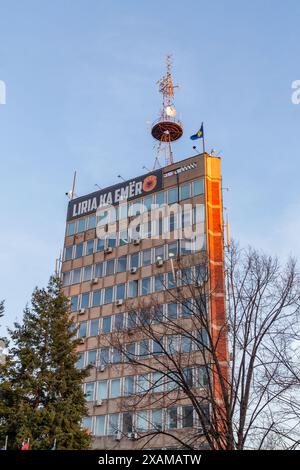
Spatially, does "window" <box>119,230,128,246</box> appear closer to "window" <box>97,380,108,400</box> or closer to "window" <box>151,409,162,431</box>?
"window" <box>97,380,108,400</box>

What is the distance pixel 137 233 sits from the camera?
4766cm

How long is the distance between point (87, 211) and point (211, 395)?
35.0 m

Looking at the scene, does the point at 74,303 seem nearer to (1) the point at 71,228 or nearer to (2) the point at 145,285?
(2) the point at 145,285

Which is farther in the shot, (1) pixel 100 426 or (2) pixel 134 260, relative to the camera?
(2) pixel 134 260

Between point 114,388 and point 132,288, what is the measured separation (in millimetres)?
7917

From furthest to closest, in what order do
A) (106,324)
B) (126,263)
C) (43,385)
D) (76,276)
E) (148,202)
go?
(76,276) → (148,202) → (126,263) → (106,324) → (43,385)

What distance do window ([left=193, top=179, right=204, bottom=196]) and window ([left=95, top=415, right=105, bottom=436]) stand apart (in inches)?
734

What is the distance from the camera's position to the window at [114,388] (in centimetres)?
4225

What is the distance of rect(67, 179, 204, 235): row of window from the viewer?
45.6m

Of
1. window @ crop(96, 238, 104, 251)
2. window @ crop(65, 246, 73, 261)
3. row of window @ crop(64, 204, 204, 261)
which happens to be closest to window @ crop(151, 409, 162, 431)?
row of window @ crop(64, 204, 204, 261)

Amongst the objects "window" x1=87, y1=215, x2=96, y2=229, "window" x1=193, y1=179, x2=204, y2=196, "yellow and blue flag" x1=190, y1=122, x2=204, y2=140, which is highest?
"yellow and blue flag" x1=190, y1=122, x2=204, y2=140

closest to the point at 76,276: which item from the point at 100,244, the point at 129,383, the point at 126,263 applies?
the point at 100,244
